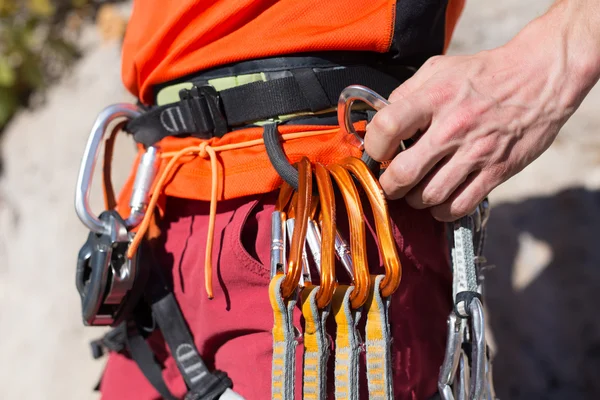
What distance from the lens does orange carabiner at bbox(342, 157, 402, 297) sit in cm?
87

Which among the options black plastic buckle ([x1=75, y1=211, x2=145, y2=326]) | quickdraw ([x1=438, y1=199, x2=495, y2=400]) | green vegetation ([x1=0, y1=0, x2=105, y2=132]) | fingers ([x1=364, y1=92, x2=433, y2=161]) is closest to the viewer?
fingers ([x1=364, y1=92, x2=433, y2=161])

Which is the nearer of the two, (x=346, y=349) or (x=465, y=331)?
(x=346, y=349)

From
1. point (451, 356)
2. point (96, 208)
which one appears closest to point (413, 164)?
point (451, 356)

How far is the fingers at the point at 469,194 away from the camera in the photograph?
2.96 ft

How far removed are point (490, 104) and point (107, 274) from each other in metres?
0.72

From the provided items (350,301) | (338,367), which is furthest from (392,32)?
(338,367)

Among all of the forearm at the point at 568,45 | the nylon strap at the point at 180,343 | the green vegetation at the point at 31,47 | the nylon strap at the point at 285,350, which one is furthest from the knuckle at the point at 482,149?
the green vegetation at the point at 31,47

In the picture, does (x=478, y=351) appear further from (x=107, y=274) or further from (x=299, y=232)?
(x=107, y=274)

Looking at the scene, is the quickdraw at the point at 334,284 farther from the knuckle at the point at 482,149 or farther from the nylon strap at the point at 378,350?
the knuckle at the point at 482,149

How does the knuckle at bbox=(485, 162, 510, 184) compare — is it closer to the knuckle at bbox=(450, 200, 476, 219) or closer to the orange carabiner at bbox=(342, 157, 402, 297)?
the knuckle at bbox=(450, 200, 476, 219)

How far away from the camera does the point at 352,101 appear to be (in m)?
0.93

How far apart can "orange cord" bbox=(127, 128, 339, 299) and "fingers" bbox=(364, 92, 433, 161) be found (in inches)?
5.8

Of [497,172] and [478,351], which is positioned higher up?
[497,172]

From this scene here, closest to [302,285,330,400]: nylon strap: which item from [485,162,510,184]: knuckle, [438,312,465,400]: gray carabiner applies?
[438,312,465,400]: gray carabiner
